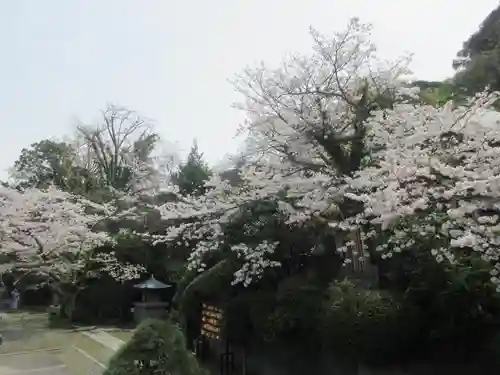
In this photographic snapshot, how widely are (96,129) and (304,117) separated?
21345 millimetres

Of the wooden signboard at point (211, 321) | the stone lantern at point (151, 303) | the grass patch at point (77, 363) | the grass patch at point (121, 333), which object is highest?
the stone lantern at point (151, 303)

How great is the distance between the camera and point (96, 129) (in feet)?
89.2

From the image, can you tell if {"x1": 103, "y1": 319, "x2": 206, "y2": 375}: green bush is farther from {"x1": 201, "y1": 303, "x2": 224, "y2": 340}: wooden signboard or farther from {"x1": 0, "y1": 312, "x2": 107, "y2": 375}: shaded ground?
{"x1": 0, "y1": 312, "x2": 107, "y2": 375}: shaded ground

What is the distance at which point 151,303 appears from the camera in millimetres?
16688

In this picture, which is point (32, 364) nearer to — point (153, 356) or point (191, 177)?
point (153, 356)

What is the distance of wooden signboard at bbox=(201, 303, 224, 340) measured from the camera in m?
9.27

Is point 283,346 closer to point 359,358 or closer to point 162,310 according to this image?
point 359,358

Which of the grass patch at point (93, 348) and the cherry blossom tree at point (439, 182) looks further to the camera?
the grass patch at point (93, 348)

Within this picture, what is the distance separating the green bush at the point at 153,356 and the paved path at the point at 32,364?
561 centimetres

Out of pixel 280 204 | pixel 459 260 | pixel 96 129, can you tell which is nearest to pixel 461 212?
pixel 459 260

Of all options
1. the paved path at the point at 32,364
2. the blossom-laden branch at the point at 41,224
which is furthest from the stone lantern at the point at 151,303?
the paved path at the point at 32,364

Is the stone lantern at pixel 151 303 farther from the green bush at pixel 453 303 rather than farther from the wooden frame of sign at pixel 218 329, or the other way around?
the green bush at pixel 453 303

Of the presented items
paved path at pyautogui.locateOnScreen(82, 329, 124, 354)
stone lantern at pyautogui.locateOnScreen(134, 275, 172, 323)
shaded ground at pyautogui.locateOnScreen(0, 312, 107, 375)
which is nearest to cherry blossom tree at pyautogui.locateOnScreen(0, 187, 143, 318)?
shaded ground at pyautogui.locateOnScreen(0, 312, 107, 375)

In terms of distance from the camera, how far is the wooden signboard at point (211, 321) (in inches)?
365
